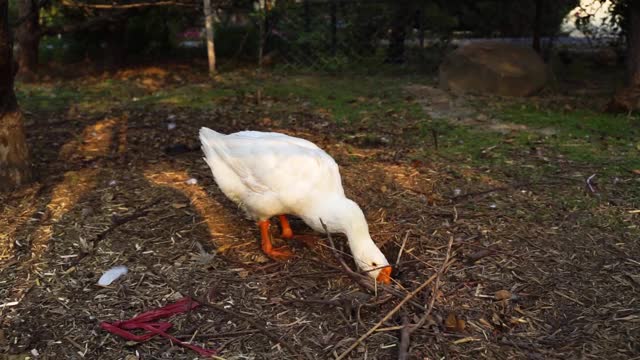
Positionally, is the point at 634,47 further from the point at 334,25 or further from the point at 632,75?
the point at 334,25

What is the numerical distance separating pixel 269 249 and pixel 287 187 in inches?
18.1

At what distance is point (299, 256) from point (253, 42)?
987 cm

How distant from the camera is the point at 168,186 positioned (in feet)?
15.6

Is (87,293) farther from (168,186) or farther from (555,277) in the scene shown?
(555,277)

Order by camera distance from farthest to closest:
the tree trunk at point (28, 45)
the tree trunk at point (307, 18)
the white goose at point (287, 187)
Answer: the tree trunk at point (307, 18) → the tree trunk at point (28, 45) → the white goose at point (287, 187)

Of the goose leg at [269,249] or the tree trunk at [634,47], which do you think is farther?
the tree trunk at [634,47]

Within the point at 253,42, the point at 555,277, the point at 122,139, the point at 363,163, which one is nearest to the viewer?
the point at 555,277

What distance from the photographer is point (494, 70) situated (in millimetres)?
9078

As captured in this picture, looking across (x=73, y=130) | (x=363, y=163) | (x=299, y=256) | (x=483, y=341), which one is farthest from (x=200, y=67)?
(x=483, y=341)

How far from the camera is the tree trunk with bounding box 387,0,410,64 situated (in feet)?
39.4

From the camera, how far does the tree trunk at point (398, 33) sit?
1202 centimetres

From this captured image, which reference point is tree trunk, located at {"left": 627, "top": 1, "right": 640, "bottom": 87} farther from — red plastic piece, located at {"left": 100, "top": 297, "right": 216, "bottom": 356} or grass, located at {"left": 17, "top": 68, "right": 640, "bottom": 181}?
red plastic piece, located at {"left": 100, "top": 297, "right": 216, "bottom": 356}

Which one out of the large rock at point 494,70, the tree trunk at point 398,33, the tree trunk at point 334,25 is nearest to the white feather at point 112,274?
the large rock at point 494,70

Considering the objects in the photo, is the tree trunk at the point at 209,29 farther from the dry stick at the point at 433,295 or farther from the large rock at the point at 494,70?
the dry stick at the point at 433,295
